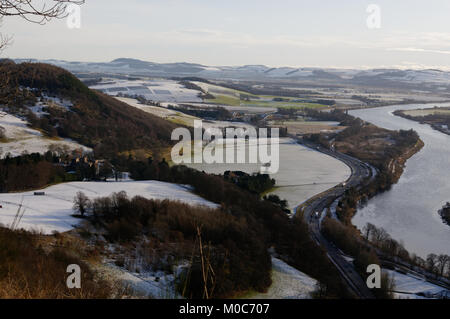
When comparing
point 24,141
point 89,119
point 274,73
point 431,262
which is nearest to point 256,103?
point 89,119

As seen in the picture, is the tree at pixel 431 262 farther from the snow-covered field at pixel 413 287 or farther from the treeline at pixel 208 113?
the treeline at pixel 208 113

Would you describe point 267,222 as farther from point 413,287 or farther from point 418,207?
point 418,207

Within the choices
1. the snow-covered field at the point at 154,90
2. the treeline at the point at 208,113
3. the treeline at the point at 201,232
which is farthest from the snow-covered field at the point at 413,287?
the snow-covered field at the point at 154,90

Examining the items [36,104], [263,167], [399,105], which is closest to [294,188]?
[263,167]

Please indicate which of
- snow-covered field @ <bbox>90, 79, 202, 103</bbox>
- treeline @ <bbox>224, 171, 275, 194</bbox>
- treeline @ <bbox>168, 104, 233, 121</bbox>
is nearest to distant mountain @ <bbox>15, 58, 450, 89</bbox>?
snow-covered field @ <bbox>90, 79, 202, 103</bbox>

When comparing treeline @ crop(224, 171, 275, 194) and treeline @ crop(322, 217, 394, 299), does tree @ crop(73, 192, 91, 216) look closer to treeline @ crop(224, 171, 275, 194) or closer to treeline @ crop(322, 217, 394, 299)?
treeline @ crop(224, 171, 275, 194)
